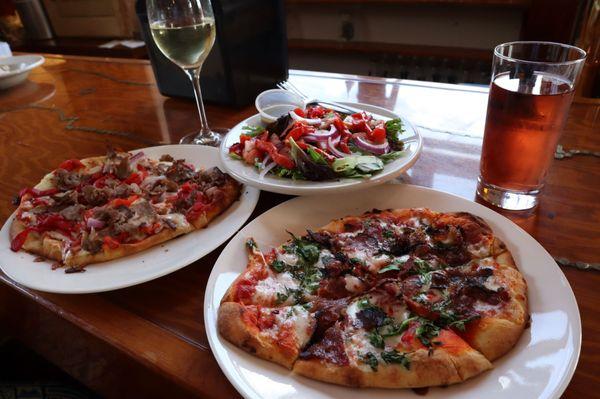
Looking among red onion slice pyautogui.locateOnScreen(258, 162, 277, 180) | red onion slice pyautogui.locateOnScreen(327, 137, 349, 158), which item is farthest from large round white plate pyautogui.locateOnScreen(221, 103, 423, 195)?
red onion slice pyautogui.locateOnScreen(327, 137, 349, 158)

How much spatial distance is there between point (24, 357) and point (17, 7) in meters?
7.86

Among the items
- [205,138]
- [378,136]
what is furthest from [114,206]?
[378,136]

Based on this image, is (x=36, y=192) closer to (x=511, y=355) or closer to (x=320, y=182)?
(x=320, y=182)

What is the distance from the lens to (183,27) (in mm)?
1642

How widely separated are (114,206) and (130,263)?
296mm

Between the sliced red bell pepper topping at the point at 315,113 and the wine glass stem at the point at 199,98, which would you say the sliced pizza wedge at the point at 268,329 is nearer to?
the sliced red bell pepper topping at the point at 315,113

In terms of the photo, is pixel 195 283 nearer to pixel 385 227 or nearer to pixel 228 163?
pixel 228 163

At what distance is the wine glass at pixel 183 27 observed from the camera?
5.30ft

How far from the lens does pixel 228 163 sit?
4.65 ft

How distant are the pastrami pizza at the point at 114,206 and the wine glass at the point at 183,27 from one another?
45cm

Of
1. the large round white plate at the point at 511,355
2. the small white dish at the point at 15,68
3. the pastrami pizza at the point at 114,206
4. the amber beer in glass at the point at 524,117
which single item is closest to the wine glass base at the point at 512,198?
the amber beer in glass at the point at 524,117

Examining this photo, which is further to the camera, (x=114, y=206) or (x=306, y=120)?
(x=306, y=120)

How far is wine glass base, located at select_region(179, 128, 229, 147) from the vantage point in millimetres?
1916

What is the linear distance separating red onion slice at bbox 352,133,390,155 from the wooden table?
21 centimetres
